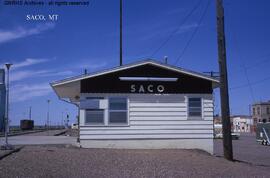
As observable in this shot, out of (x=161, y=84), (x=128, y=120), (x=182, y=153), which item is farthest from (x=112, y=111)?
(x=182, y=153)

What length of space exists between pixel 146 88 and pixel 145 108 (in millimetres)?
944

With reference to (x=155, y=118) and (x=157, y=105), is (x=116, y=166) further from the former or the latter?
(x=157, y=105)

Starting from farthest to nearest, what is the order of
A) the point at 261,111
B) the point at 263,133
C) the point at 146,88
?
the point at 261,111, the point at 263,133, the point at 146,88

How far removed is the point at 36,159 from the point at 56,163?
127 centimetres

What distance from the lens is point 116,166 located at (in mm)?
13750

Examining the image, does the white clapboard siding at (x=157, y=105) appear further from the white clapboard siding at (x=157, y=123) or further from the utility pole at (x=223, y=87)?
the utility pole at (x=223, y=87)

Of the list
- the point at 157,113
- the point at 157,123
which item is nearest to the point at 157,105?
the point at 157,113

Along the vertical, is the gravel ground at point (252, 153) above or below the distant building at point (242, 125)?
below

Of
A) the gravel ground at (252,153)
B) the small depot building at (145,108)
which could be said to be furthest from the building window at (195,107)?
the gravel ground at (252,153)

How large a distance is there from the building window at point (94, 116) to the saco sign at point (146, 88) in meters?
1.78

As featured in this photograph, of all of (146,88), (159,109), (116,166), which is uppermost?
(146,88)

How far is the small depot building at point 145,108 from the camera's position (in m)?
20.2

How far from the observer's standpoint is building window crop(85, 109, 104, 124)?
20156mm

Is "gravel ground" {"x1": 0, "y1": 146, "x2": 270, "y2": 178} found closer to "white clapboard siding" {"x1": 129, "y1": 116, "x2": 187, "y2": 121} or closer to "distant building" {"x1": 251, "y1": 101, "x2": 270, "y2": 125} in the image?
"white clapboard siding" {"x1": 129, "y1": 116, "x2": 187, "y2": 121}
